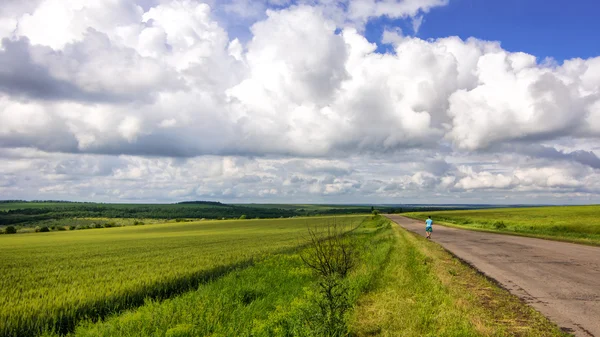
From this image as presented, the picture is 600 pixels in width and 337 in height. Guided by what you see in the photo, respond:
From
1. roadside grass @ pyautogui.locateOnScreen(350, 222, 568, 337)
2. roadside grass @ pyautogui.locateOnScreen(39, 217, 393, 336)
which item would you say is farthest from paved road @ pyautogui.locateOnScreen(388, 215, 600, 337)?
roadside grass @ pyautogui.locateOnScreen(39, 217, 393, 336)

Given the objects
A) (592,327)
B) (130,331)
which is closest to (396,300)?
(592,327)

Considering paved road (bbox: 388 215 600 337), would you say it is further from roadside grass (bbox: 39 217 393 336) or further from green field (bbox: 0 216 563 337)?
roadside grass (bbox: 39 217 393 336)

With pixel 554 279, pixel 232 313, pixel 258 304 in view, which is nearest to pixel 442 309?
pixel 258 304

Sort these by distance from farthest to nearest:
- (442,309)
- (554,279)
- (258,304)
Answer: (554,279) → (258,304) → (442,309)

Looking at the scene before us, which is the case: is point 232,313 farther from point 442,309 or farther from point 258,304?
point 442,309

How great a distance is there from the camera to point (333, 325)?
7.41 metres

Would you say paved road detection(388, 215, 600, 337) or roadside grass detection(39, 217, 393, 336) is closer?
roadside grass detection(39, 217, 393, 336)

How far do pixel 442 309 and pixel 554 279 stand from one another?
6.68 m

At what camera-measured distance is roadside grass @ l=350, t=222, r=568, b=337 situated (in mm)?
7777

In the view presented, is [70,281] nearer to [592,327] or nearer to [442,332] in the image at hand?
[442,332]

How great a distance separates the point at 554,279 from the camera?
42.4ft

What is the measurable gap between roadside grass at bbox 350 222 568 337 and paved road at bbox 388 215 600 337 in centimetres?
55

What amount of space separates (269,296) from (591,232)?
123 feet

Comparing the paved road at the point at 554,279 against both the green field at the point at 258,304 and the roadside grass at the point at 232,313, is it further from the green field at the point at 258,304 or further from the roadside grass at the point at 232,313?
the roadside grass at the point at 232,313
